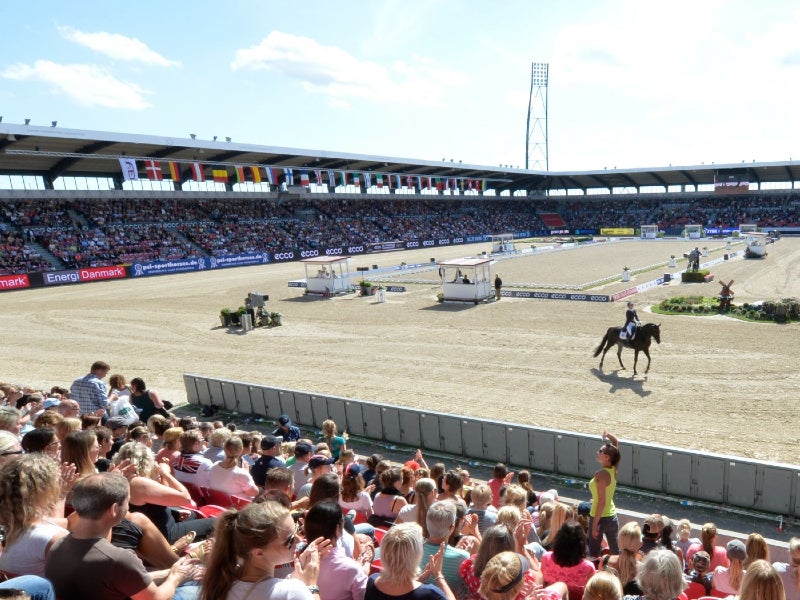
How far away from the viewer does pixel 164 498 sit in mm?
4500

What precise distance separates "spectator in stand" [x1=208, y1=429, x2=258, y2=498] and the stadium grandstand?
130ft

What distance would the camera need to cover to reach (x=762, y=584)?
340 cm

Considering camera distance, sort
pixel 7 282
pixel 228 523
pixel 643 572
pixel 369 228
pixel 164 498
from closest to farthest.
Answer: pixel 228 523 → pixel 643 572 → pixel 164 498 → pixel 7 282 → pixel 369 228

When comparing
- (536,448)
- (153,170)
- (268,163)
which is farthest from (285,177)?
(536,448)

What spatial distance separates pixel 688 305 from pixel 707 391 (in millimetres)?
11443

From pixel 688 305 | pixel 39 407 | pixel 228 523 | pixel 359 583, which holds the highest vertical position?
pixel 228 523

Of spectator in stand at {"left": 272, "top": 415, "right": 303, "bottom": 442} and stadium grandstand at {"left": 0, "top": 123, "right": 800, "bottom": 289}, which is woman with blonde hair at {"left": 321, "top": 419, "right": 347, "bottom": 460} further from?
stadium grandstand at {"left": 0, "top": 123, "right": 800, "bottom": 289}

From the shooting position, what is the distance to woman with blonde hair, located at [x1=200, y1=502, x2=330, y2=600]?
2.83 metres

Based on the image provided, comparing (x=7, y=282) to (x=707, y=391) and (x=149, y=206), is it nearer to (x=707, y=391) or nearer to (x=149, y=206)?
(x=149, y=206)

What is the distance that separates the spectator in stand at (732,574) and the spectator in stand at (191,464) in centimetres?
505

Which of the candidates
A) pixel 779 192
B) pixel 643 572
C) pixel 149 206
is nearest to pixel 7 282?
pixel 149 206

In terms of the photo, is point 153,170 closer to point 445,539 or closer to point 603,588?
point 445,539

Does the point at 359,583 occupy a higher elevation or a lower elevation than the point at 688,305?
higher

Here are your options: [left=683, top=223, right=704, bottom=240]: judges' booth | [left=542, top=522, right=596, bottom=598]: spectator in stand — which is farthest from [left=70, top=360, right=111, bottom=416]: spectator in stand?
[left=683, top=223, right=704, bottom=240]: judges' booth
